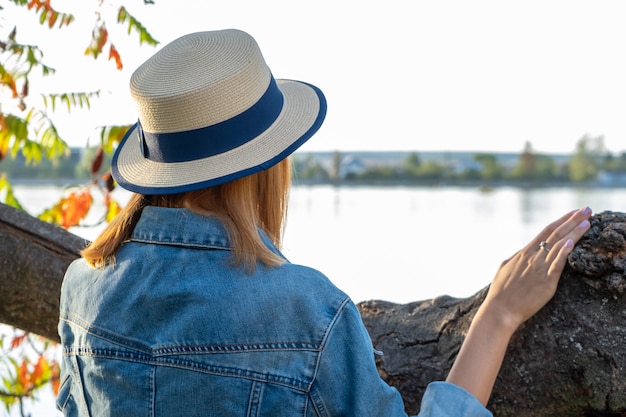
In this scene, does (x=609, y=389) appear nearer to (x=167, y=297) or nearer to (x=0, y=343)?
(x=167, y=297)

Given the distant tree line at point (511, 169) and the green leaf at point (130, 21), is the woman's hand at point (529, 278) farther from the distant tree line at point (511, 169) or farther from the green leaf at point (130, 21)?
the distant tree line at point (511, 169)

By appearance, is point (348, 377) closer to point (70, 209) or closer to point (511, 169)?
point (70, 209)

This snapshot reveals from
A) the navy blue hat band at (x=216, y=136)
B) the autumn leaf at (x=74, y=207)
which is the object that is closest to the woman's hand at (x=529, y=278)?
the navy blue hat band at (x=216, y=136)

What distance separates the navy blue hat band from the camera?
55.7 inches

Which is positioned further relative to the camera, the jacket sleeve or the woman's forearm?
the woman's forearm

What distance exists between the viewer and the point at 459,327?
1838mm

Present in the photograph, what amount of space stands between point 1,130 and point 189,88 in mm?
2140

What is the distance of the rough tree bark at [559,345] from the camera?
164 cm

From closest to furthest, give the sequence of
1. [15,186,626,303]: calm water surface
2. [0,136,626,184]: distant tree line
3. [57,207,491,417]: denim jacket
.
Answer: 1. [57,207,491,417]: denim jacket
2. [15,186,626,303]: calm water surface
3. [0,136,626,184]: distant tree line

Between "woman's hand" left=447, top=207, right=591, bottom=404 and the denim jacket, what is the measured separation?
0.21 meters

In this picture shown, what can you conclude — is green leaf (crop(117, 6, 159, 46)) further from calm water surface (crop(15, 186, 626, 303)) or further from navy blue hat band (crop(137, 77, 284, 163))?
navy blue hat band (crop(137, 77, 284, 163))

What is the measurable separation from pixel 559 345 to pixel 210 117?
36.4 inches

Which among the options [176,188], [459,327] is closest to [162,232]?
[176,188]

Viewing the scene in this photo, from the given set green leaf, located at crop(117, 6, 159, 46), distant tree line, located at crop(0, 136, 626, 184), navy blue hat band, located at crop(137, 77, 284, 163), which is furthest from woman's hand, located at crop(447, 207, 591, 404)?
distant tree line, located at crop(0, 136, 626, 184)
